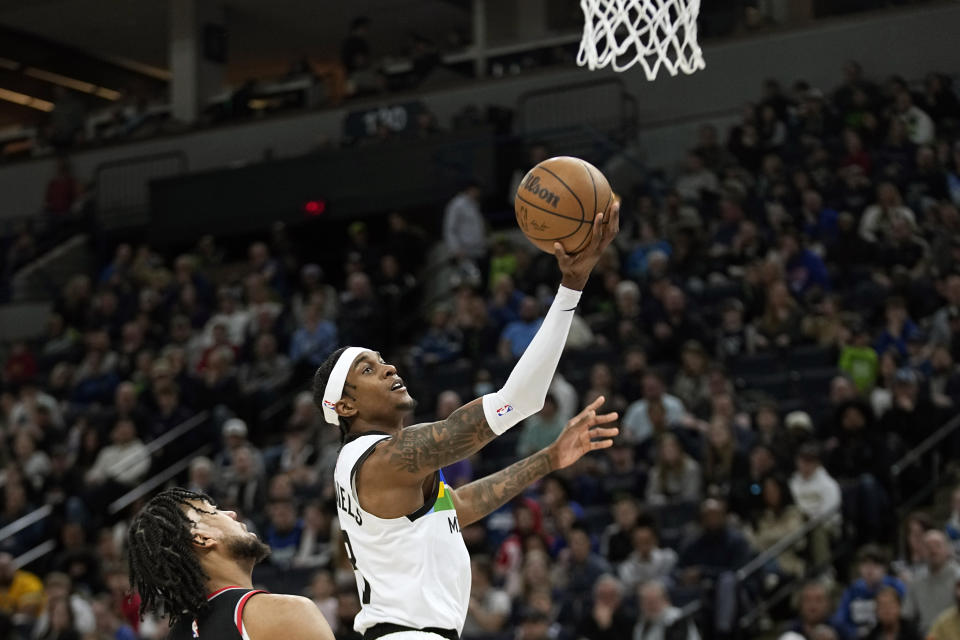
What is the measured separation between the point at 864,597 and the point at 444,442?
6167 millimetres

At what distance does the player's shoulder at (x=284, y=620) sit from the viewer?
4043 millimetres

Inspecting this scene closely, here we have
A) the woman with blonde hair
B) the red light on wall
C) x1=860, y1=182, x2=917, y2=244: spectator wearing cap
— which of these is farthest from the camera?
the red light on wall

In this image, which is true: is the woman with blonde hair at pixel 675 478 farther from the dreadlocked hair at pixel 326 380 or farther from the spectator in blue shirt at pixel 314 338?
the dreadlocked hair at pixel 326 380

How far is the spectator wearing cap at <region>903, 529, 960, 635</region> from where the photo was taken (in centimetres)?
1004

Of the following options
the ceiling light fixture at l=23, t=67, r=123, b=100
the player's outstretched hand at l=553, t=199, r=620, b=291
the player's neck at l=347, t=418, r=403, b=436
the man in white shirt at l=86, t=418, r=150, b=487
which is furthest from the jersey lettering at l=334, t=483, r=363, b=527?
the ceiling light fixture at l=23, t=67, r=123, b=100

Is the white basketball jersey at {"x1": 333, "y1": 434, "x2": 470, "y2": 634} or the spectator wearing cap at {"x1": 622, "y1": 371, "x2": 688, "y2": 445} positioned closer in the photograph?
the white basketball jersey at {"x1": 333, "y1": 434, "x2": 470, "y2": 634}

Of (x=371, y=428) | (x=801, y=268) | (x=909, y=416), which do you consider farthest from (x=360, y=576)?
(x=801, y=268)

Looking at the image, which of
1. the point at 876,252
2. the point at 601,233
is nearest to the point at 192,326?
the point at 876,252

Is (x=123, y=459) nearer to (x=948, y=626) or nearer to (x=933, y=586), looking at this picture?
(x=933, y=586)

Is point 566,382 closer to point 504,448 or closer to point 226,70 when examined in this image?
point 504,448

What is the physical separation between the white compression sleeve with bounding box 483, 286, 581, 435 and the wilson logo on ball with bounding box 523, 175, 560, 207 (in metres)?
0.58

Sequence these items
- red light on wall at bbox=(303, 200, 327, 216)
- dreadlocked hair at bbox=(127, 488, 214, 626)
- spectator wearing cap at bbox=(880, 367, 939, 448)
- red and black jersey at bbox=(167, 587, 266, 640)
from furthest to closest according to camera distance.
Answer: red light on wall at bbox=(303, 200, 327, 216) < spectator wearing cap at bbox=(880, 367, 939, 448) < dreadlocked hair at bbox=(127, 488, 214, 626) < red and black jersey at bbox=(167, 587, 266, 640)

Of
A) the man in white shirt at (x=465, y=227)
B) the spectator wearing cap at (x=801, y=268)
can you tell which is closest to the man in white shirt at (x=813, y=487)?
the spectator wearing cap at (x=801, y=268)

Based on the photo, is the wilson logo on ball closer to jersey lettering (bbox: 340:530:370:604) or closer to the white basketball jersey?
the white basketball jersey
